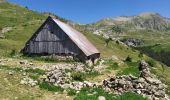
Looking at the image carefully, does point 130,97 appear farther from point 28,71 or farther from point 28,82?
point 28,71

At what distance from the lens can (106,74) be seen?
154ft

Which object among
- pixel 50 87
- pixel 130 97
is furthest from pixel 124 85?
pixel 50 87

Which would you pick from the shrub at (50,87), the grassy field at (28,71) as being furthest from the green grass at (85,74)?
the shrub at (50,87)

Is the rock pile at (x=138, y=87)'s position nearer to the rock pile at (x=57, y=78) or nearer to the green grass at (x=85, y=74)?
the rock pile at (x=57, y=78)

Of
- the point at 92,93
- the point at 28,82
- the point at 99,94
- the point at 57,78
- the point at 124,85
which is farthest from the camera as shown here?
the point at 57,78

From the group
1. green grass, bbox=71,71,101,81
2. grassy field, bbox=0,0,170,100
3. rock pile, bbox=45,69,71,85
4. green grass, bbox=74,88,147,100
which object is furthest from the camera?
green grass, bbox=71,71,101,81

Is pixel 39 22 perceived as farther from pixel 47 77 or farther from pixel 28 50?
pixel 47 77

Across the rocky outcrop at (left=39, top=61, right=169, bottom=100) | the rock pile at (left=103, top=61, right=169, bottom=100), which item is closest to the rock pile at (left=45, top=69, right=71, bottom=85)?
the rocky outcrop at (left=39, top=61, right=169, bottom=100)

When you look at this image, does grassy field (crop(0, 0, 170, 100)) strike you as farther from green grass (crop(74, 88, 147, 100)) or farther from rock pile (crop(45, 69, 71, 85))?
rock pile (crop(45, 69, 71, 85))

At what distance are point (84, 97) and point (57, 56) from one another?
85.7 feet

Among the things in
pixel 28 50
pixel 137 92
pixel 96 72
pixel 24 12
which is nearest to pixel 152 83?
pixel 137 92

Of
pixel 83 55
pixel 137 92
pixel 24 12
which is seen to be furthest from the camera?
pixel 24 12

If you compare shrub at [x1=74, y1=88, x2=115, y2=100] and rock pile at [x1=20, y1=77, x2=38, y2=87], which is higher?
rock pile at [x1=20, y1=77, x2=38, y2=87]

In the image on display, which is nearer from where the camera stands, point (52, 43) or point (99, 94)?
point (99, 94)
